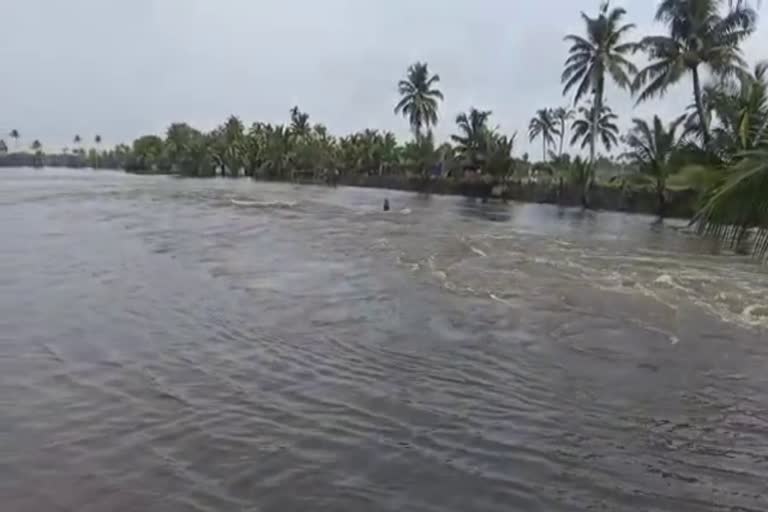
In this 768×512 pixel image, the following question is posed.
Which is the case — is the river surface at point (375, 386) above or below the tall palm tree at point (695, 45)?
below

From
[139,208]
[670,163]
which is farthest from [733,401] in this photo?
[139,208]

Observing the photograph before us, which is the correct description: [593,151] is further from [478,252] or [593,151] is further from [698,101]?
[478,252]

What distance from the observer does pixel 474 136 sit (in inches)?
2349

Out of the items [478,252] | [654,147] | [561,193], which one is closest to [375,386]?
[478,252]

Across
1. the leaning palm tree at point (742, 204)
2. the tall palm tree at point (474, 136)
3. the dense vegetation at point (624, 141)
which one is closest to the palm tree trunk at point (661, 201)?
the dense vegetation at point (624, 141)

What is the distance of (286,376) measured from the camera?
28.2ft

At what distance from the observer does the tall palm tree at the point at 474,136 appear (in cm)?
5884

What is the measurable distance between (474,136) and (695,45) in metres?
24.0

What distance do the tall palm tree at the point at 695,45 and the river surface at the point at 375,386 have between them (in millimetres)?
22619

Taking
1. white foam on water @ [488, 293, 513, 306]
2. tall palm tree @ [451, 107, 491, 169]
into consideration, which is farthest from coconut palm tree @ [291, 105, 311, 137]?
white foam on water @ [488, 293, 513, 306]

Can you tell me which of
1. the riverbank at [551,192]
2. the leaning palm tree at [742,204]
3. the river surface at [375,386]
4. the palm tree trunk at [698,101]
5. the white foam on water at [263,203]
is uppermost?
the palm tree trunk at [698,101]

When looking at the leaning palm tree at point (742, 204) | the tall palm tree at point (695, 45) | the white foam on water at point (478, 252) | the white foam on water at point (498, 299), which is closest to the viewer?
the leaning palm tree at point (742, 204)

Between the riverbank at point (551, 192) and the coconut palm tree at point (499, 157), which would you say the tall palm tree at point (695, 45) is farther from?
the coconut palm tree at point (499, 157)

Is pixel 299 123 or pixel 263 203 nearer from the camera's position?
pixel 263 203
